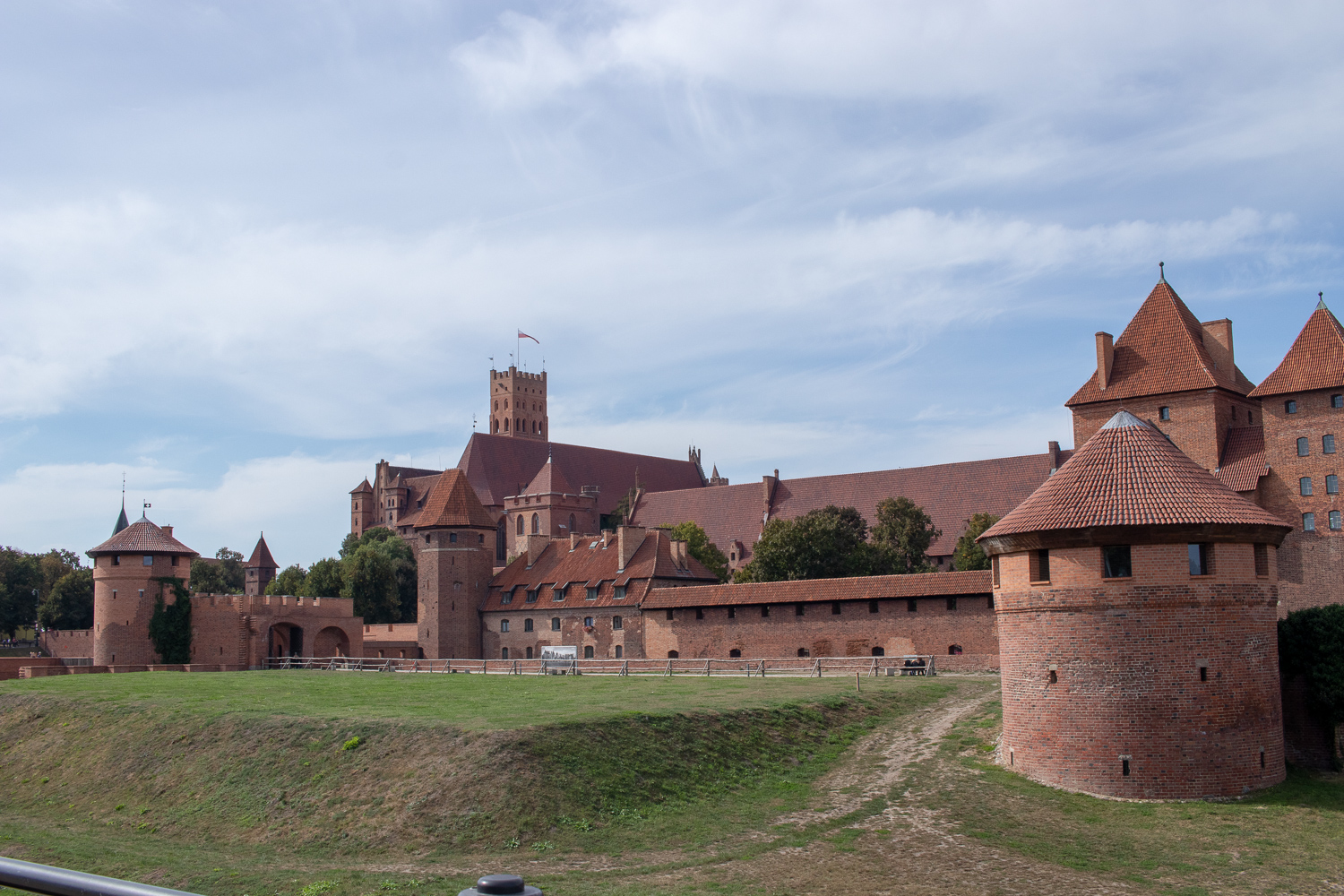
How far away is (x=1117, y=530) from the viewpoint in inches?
915

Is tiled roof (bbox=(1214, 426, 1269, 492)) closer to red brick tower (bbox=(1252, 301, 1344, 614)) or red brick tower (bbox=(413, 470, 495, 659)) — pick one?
red brick tower (bbox=(1252, 301, 1344, 614))

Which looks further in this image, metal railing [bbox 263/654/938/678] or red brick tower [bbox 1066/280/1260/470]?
red brick tower [bbox 1066/280/1260/470]

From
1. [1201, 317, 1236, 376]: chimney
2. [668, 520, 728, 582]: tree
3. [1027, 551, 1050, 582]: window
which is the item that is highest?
[1201, 317, 1236, 376]: chimney

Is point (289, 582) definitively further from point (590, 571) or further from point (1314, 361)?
point (1314, 361)

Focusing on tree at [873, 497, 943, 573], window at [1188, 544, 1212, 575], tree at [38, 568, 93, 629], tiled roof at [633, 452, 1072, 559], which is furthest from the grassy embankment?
tree at [38, 568, 93, 629]

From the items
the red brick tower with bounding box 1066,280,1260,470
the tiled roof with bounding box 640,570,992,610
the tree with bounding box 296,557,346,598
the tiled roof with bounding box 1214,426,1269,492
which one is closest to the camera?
the tiled roof with bounding box 640,570,992,610

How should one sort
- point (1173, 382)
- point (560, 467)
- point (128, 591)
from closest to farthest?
1. point (1173, 382)
2. point (128, 591)
3. point (560, 467)

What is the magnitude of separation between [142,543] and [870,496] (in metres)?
48.5

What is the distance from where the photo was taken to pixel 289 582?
95062mm

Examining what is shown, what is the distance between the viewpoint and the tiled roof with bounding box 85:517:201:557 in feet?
193

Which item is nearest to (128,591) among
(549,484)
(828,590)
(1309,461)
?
(828,590)

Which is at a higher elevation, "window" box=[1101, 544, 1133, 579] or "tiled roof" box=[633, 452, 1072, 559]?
"tiled roof" box=[633, 452, 1072, 559]

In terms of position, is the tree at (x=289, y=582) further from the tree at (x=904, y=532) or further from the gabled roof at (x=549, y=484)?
the tree at (x=904, y=532)

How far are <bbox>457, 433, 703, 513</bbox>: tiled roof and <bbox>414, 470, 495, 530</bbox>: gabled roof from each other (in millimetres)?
34000
